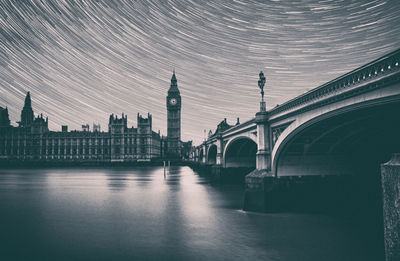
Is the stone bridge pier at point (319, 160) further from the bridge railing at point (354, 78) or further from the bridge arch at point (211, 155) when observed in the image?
the bridge arch at point (211, 155)

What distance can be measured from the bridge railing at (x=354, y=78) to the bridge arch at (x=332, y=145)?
37.5 inches

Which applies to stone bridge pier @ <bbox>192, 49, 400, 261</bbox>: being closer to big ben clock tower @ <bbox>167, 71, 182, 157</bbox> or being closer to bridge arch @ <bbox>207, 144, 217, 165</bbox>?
bridge arch @ <bbox>207, 144, 217, 165</bbox>

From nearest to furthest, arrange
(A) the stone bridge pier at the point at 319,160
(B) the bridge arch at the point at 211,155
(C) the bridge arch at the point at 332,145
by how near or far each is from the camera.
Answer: (C) the bridge arch at the point at 332,145 < (A) the stone bridge pier at the point at 319,160 < (B) the bridge arch at the point at 211,155

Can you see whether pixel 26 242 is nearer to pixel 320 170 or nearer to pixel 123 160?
pixel 320 170

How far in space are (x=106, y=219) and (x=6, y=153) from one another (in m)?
127

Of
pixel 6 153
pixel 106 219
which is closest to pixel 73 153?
pixel 6 153

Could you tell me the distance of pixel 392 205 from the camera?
5.66 m

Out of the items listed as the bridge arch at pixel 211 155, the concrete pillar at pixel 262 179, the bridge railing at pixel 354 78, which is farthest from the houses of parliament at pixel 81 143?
the bridge railing at pixel 354 78

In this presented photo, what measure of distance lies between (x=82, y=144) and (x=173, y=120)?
4444 centimetres

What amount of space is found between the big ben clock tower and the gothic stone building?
1897 cm

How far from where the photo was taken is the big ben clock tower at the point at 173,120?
143 meters

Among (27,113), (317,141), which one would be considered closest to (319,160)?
(317,141)

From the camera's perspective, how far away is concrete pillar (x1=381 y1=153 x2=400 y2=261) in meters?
5.54

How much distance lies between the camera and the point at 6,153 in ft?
407
